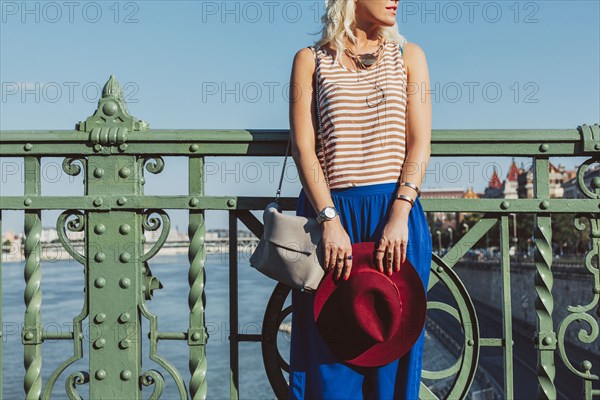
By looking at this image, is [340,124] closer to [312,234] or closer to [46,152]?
[312,234]

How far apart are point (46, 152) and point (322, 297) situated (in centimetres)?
134

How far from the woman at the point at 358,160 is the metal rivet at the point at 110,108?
31.1 inches

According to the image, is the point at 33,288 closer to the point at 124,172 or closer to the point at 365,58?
the point at 124,172

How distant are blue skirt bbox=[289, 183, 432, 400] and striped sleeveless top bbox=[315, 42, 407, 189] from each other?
0.20 feet

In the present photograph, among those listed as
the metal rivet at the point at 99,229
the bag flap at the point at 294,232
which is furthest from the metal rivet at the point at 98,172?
the bag flap at the point at 294,232

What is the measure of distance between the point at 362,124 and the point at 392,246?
477 mm

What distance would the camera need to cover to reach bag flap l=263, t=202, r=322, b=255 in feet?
8.76

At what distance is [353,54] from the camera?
2885mm

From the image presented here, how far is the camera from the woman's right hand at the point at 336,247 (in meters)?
2.64

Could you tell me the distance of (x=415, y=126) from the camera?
2816 mm

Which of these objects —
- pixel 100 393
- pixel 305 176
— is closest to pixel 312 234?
pixel 305 176

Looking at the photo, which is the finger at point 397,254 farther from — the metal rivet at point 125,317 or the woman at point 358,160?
the metal rivet at point 125,317

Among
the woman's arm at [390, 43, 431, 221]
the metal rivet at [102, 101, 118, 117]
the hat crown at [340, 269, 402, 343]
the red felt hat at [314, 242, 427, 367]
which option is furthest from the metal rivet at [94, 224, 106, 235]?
the woman's arm at [390, 43, 431, 221]

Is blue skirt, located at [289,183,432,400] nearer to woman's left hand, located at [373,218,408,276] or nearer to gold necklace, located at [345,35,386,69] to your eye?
woman's left hand, located at [373,218,408,276]
